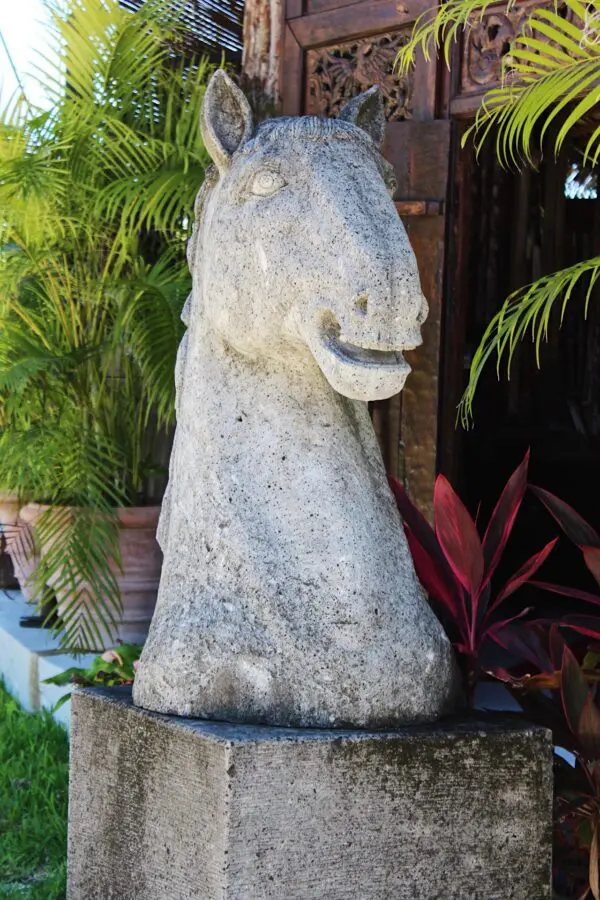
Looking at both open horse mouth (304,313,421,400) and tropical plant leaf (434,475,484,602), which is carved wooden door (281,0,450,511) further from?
open horse mouth (304,313,421,400)

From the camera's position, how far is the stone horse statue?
1.95 meters

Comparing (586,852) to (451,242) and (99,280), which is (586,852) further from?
(99,280)

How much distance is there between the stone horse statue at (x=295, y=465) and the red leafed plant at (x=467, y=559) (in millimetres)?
270

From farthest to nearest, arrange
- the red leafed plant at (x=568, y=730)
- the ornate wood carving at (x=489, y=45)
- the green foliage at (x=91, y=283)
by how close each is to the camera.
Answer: the green foliage at (x=91, y=283) < the ornate wood carving at (x=489, y=45) < the red leafed plant at (x=568, y=730)

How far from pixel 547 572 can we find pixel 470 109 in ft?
11.3

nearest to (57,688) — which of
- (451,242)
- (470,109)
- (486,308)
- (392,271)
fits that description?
(451,242)

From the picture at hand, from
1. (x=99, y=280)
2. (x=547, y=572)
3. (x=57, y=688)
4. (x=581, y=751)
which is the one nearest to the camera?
(x=581, y=751)

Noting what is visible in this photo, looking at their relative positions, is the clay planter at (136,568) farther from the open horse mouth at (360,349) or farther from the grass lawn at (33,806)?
the open horse mouth at (360,349)

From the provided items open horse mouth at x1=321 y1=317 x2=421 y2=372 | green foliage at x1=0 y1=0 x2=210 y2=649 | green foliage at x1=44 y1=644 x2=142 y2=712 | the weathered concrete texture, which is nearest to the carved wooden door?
green foliage at x1=0 y1=0 x2=210 y2=649

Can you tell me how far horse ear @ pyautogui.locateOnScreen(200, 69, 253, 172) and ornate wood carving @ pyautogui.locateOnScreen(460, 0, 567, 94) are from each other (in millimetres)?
1804

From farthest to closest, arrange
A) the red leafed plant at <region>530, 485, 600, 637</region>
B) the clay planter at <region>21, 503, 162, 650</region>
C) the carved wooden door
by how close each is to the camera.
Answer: the clay planter at <region>21, 503, 162, 650</region> → the carved wooden door → the red leafed plant at <region>530, 485, 600, 637</region>

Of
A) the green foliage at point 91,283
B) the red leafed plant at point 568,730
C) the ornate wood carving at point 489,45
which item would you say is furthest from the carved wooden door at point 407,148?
the red leafed plant at point 568,730

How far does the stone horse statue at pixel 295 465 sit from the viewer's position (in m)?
1.95

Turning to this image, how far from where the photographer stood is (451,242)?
158 inches
